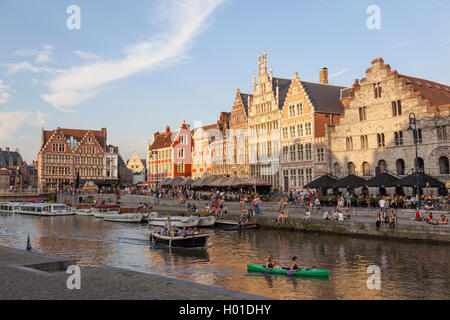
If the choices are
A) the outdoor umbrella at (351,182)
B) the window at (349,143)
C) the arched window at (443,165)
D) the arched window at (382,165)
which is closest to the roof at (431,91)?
the arched window at (443,165)

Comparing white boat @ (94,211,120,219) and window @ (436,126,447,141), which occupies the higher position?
window @ (436,126,447,141)

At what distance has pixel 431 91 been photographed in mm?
40188

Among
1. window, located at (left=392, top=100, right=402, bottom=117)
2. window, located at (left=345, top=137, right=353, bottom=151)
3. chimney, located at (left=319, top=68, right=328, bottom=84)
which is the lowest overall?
window, located at (left=345, top=137, right=353, bottom=151)

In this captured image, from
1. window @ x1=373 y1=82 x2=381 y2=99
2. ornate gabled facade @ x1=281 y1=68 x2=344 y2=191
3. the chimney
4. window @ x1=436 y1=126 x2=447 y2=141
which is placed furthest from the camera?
the chimney

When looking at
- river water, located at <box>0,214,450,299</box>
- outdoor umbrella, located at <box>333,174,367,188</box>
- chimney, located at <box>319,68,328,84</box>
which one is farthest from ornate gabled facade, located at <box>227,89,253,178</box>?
river water, located at <box>0,214,450,299</box>

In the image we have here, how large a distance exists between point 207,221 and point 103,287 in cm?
2824

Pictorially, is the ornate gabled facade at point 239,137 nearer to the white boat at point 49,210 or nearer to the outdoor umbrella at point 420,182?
the white boat at point 49,210

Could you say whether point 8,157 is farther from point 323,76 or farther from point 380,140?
point 380,140

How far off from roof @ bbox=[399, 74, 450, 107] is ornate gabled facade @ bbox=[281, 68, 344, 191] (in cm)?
985

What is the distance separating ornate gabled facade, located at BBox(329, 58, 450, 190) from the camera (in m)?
34.5

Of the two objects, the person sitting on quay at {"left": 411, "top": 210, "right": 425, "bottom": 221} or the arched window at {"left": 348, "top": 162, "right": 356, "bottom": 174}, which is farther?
the arched window at {"left": 348, "top": 162, "right": 356, "bottom": 174}

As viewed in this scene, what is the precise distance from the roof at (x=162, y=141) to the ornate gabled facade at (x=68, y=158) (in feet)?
58.1

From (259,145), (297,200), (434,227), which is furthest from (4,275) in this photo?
(259,145)

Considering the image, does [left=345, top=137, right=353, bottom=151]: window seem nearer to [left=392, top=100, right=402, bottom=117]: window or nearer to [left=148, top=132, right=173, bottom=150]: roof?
[left=392, top=100, right=402, bottom=117]: window
